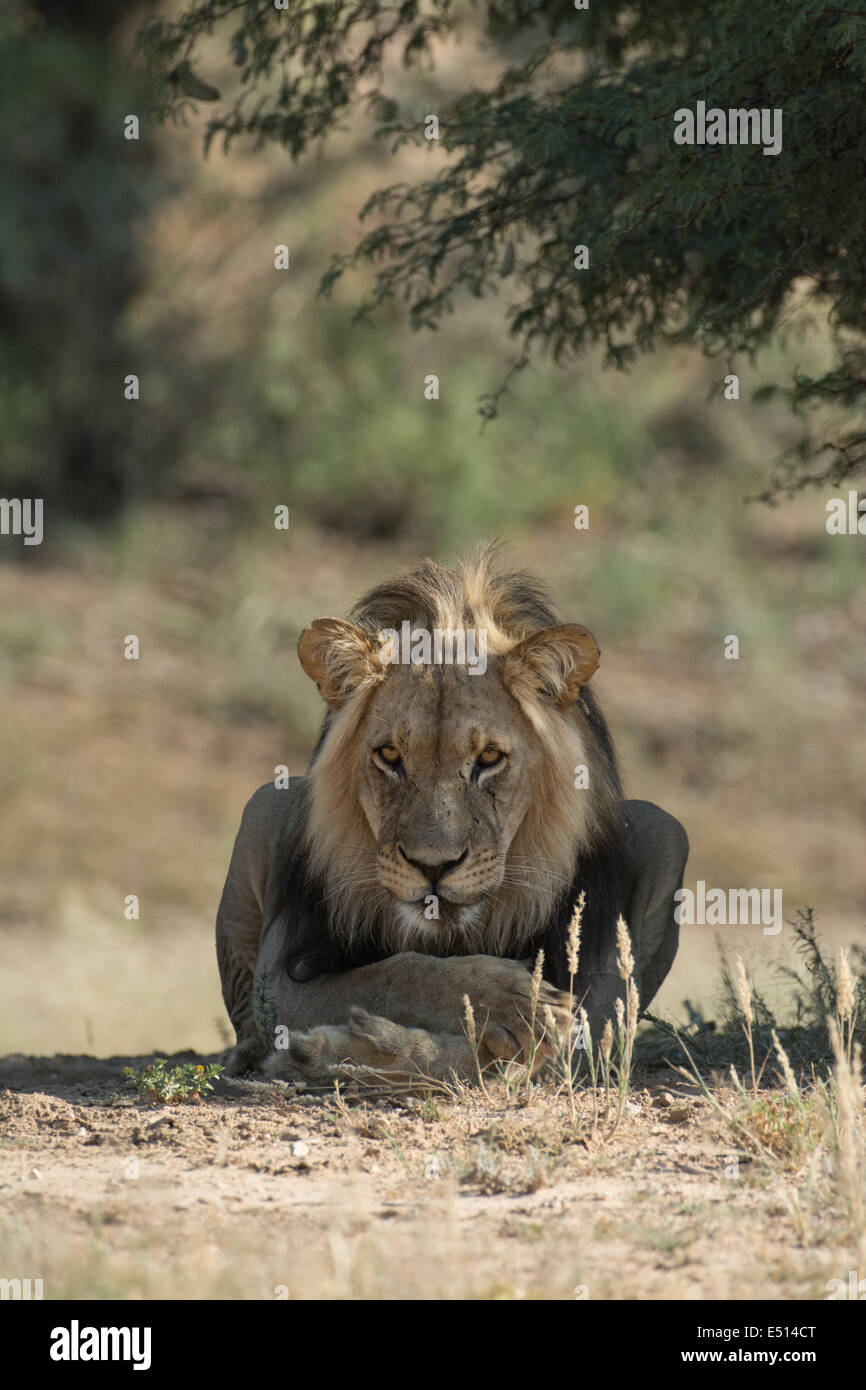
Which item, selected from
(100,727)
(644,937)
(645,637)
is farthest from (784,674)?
(644,937)

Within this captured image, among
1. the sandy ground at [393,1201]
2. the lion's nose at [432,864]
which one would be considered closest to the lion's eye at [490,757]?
the lion's nose at [432,864]

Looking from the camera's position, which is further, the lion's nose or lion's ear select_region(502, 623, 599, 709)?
lion's ear select_region(502, 623, 599, 709)

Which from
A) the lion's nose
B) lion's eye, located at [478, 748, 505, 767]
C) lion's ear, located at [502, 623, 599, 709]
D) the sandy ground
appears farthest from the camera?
lion's ear, located at [502, 623, 599, 709]

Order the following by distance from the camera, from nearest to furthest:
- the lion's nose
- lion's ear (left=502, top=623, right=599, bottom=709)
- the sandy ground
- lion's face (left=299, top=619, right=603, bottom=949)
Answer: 1. the sandy ground
2. the lion's nose
3. lion's face (left=299, top=619, right=603, bottom=949)
4. lion's ear (left=502, top=623, right=599, bottom=709)

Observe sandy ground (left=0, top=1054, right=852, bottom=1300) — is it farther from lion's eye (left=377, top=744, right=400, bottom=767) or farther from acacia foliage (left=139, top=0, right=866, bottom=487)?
acacia foliage (left=139, top=0, right=866, bottom=487)

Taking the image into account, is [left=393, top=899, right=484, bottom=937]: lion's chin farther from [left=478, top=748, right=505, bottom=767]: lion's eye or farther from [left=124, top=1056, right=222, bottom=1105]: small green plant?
[left=124, top=1056, right=222, bottom=1105]: small green plant

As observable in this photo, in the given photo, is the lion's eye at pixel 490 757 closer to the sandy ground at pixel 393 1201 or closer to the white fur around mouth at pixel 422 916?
the white fur around mouth at pixel 422 916

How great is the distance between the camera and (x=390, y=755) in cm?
594

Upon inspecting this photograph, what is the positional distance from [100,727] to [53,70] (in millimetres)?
8360

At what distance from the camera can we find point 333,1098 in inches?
226

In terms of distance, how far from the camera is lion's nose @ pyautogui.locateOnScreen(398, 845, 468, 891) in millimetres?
5609

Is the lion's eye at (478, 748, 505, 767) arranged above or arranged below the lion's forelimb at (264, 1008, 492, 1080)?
above

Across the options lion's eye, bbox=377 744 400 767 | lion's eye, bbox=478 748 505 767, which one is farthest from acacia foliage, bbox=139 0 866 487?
lion's eye, bbox=377 744 400 767

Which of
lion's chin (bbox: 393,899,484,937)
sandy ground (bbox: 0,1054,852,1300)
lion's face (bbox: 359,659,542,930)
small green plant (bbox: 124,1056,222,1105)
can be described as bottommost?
sandy ground (bbox: 0,1054,852,1300)
